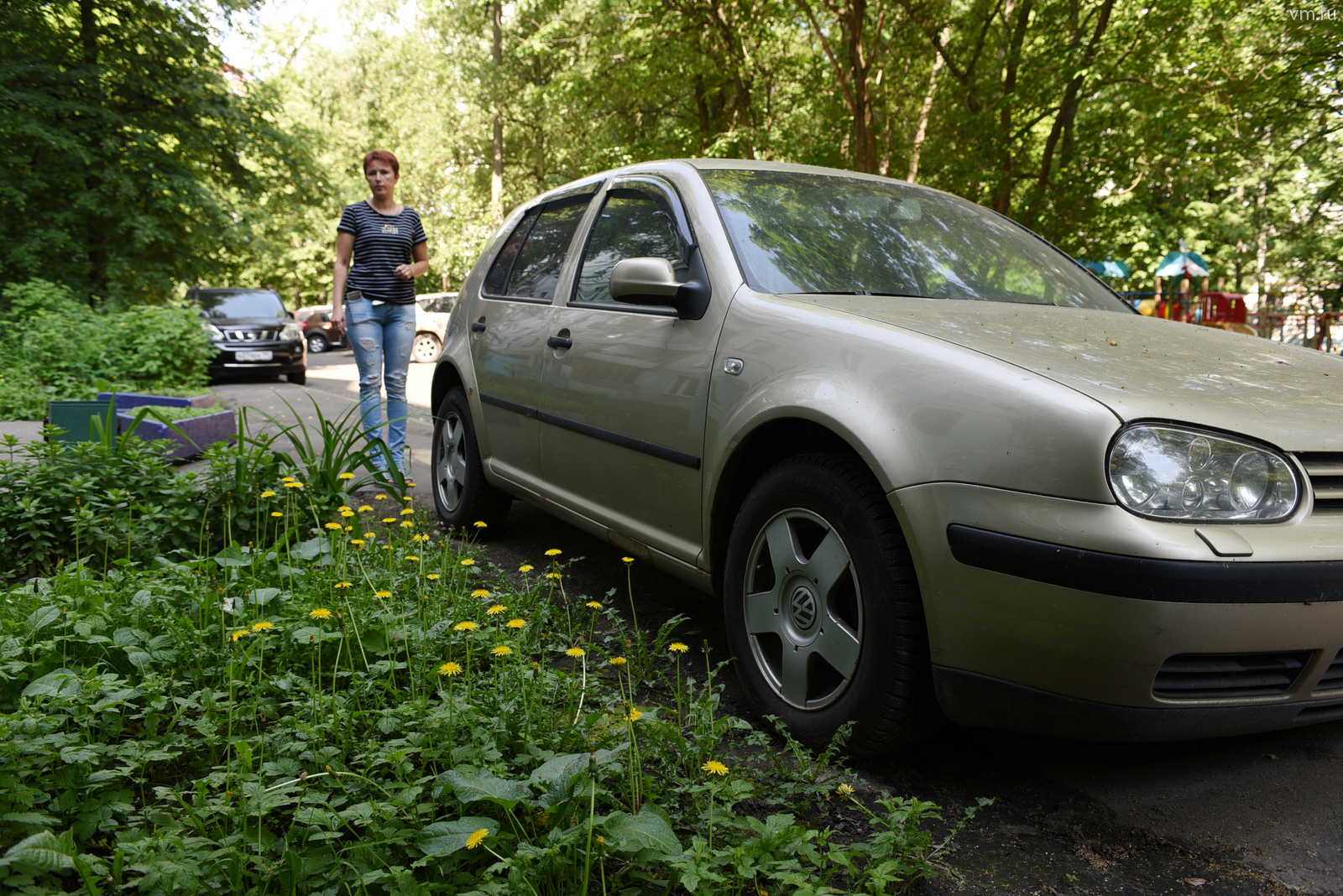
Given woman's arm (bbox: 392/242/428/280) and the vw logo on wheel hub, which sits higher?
woman's arm (bbox: 392/242/428/280)

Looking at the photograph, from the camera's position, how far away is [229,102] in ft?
44.0

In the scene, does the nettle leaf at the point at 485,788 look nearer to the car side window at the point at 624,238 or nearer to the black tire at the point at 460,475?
the car side window at the point at 624,238

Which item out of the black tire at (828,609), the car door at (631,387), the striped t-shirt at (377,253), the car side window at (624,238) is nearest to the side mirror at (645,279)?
the car door at (631,387)

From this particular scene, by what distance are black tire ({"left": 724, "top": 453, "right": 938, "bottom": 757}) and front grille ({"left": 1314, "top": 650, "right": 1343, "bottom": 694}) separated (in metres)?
0.79

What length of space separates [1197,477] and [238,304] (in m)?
17.1

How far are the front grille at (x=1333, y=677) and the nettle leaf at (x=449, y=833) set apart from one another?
5.63 ft

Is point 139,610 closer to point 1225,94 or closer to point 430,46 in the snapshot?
point 1225,94

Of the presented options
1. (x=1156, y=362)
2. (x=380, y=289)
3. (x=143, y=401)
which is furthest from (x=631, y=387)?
(x=143, y=401)

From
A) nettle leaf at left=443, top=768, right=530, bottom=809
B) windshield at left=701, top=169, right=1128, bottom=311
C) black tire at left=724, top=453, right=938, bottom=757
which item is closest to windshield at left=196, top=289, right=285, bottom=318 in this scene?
windshield at left=701, top=169, right=1128, bottom=311

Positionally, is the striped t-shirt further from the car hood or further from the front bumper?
the front bumper

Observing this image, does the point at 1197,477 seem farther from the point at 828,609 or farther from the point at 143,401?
the point at 143,401

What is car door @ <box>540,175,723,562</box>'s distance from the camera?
2.85 m

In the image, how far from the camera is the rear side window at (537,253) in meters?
3.92

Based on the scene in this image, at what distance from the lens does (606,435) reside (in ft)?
10.6
